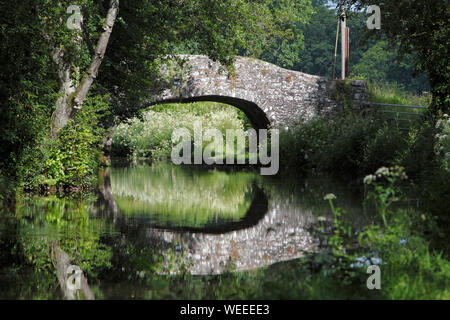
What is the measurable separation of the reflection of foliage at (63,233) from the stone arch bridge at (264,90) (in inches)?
416

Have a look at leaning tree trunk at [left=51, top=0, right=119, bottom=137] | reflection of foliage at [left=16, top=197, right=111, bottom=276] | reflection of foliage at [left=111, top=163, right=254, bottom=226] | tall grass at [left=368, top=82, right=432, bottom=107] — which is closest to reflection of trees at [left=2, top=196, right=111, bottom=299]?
reflection of foliage at [left=16, top=197, right=111, bottom=276]

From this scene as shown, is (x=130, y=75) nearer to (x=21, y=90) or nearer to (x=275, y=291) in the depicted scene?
(x=21, y=90)

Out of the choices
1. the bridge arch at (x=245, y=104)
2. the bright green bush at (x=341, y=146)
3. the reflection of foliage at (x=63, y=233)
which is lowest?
the reflection of foliage at (x=63, y=233)

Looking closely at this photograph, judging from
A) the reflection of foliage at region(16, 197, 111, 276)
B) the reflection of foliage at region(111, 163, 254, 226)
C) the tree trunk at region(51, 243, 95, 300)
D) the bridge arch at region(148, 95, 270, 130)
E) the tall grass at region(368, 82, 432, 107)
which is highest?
the tall grass at region(368, 82, 432, 107)

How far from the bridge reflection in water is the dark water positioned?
0.04 ft

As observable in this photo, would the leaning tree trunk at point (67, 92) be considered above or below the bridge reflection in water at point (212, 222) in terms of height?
above

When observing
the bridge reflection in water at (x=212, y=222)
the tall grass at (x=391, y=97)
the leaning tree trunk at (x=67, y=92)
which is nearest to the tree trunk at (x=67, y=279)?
the bridge reflection in water at (x=212, y=222)

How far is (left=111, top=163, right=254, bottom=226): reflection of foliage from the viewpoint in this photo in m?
8.06

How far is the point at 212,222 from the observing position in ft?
24.3

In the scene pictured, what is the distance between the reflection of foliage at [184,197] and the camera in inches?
317

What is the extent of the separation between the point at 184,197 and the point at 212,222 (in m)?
2.86

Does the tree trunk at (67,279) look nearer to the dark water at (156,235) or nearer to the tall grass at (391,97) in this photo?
the dark water at (156,235)

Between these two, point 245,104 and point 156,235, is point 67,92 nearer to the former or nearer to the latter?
point 156,235

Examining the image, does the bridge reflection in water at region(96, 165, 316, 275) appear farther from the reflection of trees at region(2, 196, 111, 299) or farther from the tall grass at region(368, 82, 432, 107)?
the tall grass at region(368, 82, 432, 107)
